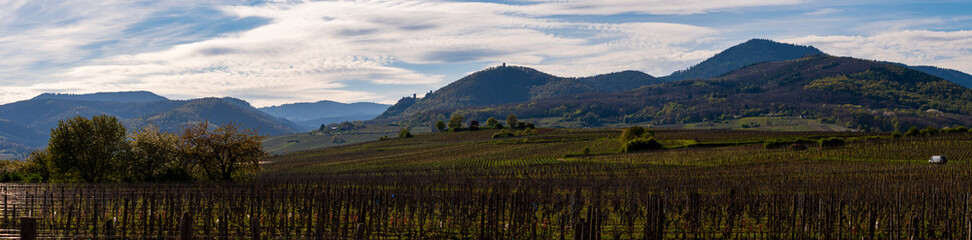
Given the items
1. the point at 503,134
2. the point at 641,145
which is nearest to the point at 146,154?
the point at 641,145

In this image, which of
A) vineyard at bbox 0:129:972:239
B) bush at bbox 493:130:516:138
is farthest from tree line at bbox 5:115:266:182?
bush at bbox 493:130:516:138

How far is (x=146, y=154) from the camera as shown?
155 ft

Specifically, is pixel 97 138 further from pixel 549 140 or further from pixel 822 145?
pixel 549 140

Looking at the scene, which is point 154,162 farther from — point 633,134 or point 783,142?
point 783,142

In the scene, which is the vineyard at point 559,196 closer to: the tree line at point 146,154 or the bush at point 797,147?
the bush at point 797,147

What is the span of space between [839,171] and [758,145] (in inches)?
1624

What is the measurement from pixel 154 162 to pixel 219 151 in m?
4.69

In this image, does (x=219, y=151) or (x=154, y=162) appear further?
(x=219, y=151)

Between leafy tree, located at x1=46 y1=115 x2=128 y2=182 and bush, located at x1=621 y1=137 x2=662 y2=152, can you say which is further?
bush, located at x1=621 y1=137 x2=662 y2=152

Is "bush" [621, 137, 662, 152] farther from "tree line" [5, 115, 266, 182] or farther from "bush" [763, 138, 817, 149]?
"tree line" [5, 115, 266, 182]

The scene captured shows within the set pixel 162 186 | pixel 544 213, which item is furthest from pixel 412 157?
pixel 544 213

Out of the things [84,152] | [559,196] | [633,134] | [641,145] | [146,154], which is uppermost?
[633,134]

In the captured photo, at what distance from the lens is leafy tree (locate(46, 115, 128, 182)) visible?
47.3 metres

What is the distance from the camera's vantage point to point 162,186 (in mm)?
43000
